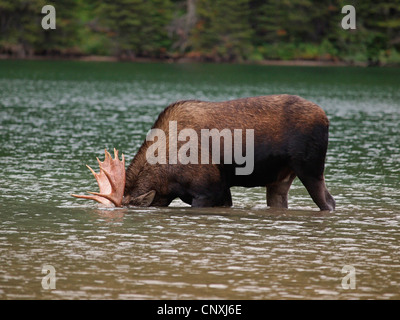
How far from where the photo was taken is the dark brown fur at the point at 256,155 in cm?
1318

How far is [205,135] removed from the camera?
44.0 feet

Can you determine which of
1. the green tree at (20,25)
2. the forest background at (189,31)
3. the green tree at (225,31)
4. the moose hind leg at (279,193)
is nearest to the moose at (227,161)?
the moose hind leg at (279,193)

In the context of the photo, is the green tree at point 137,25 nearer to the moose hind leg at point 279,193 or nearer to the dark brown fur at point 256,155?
the moose hind leg at point 279,193

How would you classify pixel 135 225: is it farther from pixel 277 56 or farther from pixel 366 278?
pixel 277 56

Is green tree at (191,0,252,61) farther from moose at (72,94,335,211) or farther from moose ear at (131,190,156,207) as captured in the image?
moose ear at (131,190,156,207)

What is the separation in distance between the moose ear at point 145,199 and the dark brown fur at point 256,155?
0.05 feet

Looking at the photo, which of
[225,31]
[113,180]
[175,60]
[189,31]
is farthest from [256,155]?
[189,31]

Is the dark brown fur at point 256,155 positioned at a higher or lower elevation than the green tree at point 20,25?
lower

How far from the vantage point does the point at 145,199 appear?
44.7 ft

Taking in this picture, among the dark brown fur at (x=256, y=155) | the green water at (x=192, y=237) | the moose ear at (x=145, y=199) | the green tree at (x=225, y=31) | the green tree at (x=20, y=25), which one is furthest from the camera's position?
the green tree at (x=225, y=31)

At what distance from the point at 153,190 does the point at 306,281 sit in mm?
4420

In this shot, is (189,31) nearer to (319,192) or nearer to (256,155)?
(319,192)
